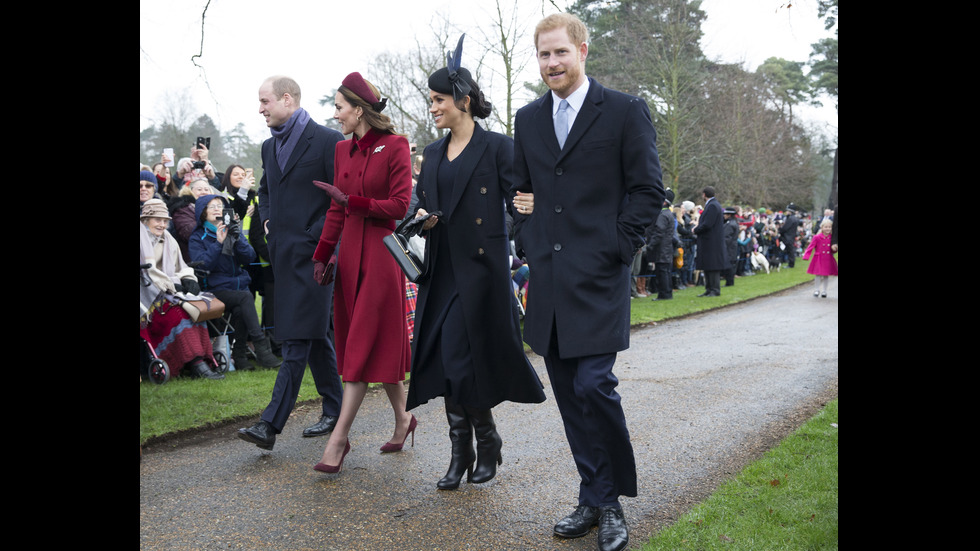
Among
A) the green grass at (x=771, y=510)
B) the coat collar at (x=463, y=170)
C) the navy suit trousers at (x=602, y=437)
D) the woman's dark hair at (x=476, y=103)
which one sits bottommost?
the green grass at (x=771, y=510)

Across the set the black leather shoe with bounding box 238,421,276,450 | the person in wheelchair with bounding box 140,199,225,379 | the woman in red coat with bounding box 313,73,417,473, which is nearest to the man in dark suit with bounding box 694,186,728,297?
the person in wheelchair with bounding box 140,199,225,379

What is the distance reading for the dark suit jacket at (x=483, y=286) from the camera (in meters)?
4.60

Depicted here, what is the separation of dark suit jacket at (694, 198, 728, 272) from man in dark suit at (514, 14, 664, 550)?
14678mm

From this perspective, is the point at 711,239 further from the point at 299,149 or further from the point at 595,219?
the point at 595,219

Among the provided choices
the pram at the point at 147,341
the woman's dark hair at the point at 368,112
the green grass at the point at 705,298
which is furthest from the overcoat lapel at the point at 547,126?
the green grass at the point at 705,298

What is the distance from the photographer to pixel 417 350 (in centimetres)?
472

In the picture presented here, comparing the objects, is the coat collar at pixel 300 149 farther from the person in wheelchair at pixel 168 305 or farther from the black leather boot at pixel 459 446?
the person in wheelchair at pixel 168 305

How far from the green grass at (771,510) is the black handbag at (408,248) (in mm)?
1837

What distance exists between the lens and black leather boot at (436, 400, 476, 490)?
15.2 feet

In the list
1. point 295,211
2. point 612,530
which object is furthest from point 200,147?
point 612,530
